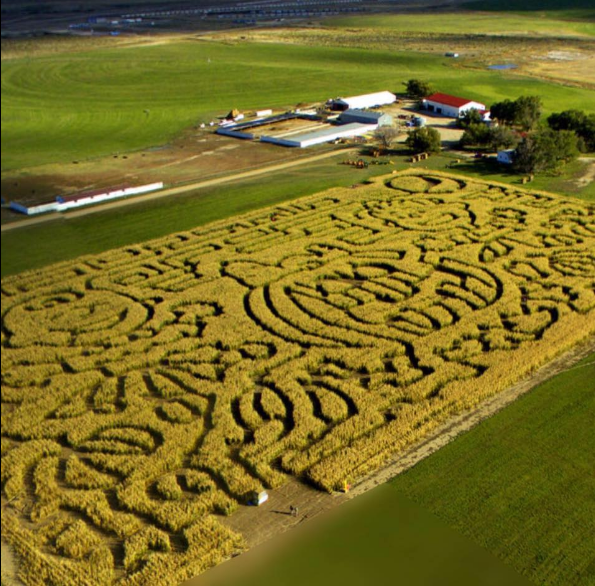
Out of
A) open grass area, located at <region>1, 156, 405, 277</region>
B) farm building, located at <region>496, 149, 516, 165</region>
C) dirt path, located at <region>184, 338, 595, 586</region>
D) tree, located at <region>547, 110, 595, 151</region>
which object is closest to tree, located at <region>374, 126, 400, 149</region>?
open grass area, located at <region>1, 156, 405, 277</region>

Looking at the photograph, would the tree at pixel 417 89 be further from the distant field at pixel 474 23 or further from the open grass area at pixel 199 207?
the distant field at pixel 474 23

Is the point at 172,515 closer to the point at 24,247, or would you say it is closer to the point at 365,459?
the point at 365,459

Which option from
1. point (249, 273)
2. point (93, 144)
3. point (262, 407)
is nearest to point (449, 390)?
point (262, 407)

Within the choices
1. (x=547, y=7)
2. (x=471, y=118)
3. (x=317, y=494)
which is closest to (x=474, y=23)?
(x=547, y=7)

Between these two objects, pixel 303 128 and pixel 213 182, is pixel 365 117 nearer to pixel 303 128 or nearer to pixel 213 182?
pixel 303 128

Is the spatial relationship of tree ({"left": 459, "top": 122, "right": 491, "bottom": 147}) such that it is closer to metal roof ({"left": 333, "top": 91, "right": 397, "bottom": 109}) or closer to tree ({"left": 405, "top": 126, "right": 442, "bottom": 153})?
tree ({"left": 405, "top": 126, "right": 442, "bottom": 153})

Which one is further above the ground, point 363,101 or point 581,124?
point 363,101

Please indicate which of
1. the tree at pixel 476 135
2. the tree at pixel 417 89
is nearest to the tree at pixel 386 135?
the tree at pixel 476 135
